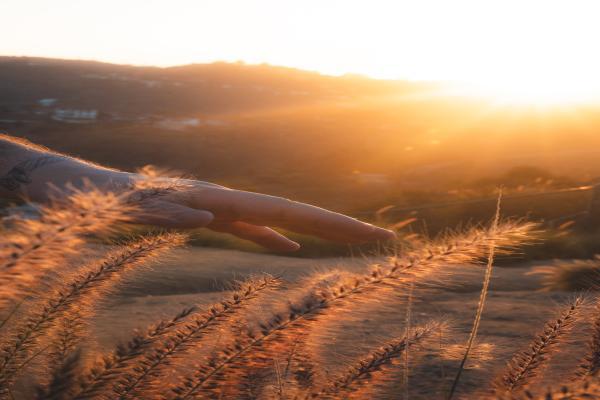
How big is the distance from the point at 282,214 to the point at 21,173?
635 millimetres

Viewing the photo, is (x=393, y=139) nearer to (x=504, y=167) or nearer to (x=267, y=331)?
(x=504, y=167)

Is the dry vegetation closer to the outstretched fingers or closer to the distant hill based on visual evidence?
the outstretched fingers

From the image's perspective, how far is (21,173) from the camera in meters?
1.39

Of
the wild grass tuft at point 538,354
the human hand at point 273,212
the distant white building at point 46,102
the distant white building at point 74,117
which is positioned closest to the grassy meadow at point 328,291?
the wild grass tuft at point 538,354

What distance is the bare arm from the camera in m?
1.12

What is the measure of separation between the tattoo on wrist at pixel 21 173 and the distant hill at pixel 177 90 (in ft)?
92.2

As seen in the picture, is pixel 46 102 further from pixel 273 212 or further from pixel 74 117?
pixel 273 212

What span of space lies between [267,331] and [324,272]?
323mm

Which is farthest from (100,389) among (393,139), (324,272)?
(393,139)

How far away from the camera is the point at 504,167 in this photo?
1373 centimetres

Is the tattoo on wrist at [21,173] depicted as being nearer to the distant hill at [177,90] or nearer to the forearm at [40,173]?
the forearm at [40,173]

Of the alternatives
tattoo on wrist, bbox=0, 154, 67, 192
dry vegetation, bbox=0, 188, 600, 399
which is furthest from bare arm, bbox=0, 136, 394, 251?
dry vegetation, bbox=0, 188, 600, 399

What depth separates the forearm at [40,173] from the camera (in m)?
1.33

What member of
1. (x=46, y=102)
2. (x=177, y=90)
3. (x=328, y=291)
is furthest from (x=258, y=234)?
(x=177, y=90)
